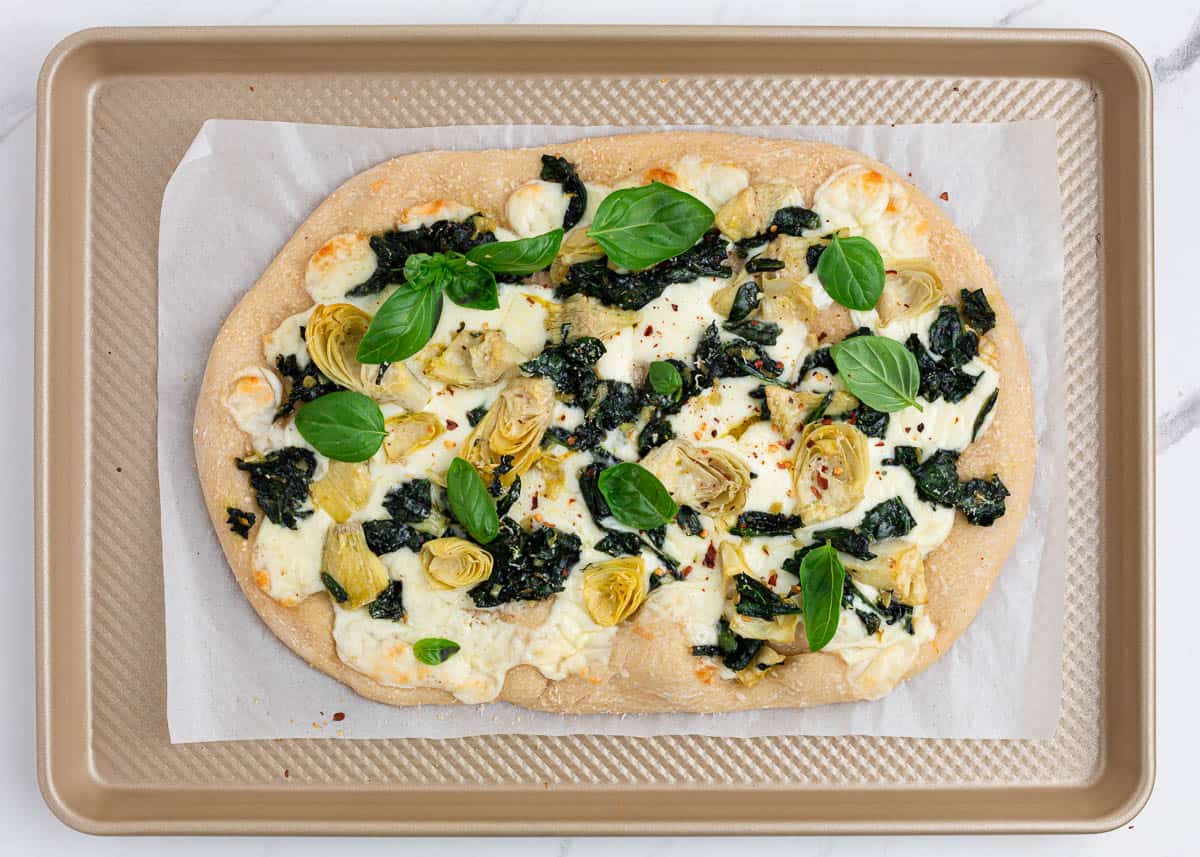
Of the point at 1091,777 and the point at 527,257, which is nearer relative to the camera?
the point at 527,257


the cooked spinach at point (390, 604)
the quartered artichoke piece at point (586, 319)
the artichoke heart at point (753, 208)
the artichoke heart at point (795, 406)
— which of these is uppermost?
the artichoke heart at point (753, 208)

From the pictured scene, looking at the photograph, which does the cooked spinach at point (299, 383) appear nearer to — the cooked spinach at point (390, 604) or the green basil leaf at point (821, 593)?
the cooked spinach at point (390, 604)

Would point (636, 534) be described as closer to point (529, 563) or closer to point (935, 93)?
point (529, 563)

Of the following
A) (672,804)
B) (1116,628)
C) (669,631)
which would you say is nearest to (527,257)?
(669,631)

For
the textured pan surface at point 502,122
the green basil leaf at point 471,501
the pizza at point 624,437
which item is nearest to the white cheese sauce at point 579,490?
the pizza at point 624,437

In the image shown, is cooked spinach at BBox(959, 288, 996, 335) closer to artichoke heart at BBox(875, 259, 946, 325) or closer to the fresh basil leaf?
artichoke heart at BBox(875, 259, 946, 325)
